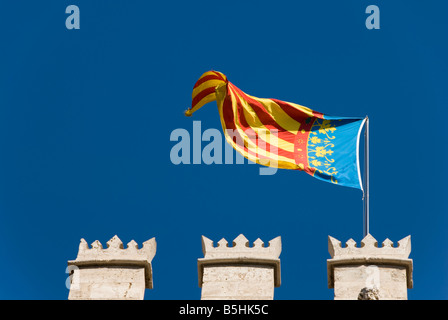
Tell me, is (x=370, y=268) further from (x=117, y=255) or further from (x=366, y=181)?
(x=117, y=255)

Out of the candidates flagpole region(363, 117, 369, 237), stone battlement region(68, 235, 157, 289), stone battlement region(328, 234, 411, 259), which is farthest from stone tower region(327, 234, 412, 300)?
stone battlement region(68, 235, 157, 289)

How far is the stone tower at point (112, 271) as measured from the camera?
43.1m

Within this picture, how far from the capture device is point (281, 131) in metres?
50.0

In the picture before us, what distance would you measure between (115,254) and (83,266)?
3.00 feet

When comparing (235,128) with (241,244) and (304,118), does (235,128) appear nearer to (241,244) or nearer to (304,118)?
(304,118)

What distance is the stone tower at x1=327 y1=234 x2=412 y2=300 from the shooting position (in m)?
42.5

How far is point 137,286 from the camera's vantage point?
142ft

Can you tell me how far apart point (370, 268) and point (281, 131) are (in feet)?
26.8

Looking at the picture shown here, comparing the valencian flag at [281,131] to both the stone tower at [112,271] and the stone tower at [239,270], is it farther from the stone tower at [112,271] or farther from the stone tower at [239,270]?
the stone tower at [112,271]

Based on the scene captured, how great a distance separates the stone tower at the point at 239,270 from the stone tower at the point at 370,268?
5.13 feet

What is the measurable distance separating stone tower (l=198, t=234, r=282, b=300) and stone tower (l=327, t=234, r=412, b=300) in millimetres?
1562

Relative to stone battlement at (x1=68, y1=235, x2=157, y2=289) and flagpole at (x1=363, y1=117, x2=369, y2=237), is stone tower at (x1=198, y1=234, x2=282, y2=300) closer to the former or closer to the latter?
stone battlement at (x1=68, y1=235, x2=157, y2=289)
